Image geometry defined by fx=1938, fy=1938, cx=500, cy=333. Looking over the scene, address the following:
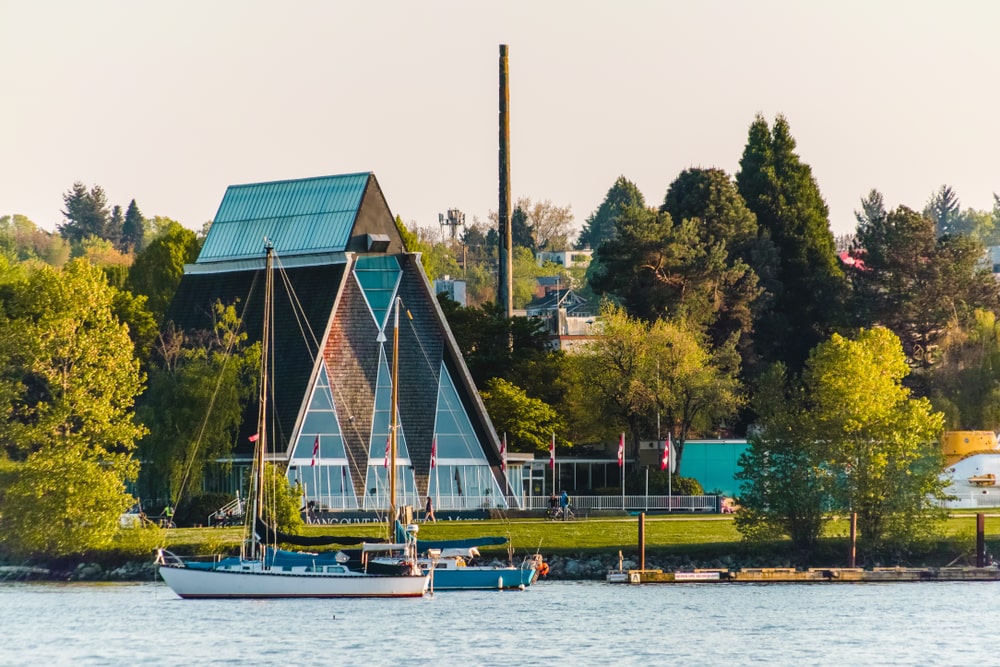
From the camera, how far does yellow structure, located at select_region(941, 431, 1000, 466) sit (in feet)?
308

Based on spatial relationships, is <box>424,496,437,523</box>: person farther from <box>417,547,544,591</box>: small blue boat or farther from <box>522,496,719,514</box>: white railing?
<box>417,547,544,591</box>: small blue boat

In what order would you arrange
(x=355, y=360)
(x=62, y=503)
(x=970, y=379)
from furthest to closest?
1. (x=970, y=379)
2. (x=355, y=360)
3. (x=62, y=503)

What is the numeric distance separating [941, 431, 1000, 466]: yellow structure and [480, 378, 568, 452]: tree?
62.3 ft

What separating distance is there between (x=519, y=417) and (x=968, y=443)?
865 inches

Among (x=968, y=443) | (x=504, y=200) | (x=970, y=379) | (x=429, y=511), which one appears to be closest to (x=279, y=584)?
(x=429, y=511)

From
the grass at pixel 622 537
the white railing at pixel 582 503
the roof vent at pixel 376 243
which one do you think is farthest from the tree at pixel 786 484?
the roof vent at pixel 376 243

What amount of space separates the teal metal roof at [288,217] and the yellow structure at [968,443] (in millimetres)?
30965

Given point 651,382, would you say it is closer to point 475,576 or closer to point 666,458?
point 666,458

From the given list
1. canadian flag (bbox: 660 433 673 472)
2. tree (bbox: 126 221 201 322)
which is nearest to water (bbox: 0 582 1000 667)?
canadian flag (bbox: 660 433 673 472)

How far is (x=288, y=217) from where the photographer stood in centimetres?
8956

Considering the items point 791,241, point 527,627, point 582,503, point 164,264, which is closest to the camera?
point 527,627

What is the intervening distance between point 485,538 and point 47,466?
50.3 feet

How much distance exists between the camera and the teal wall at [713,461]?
311 feet

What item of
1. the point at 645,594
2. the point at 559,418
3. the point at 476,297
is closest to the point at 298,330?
the point at 559,418
